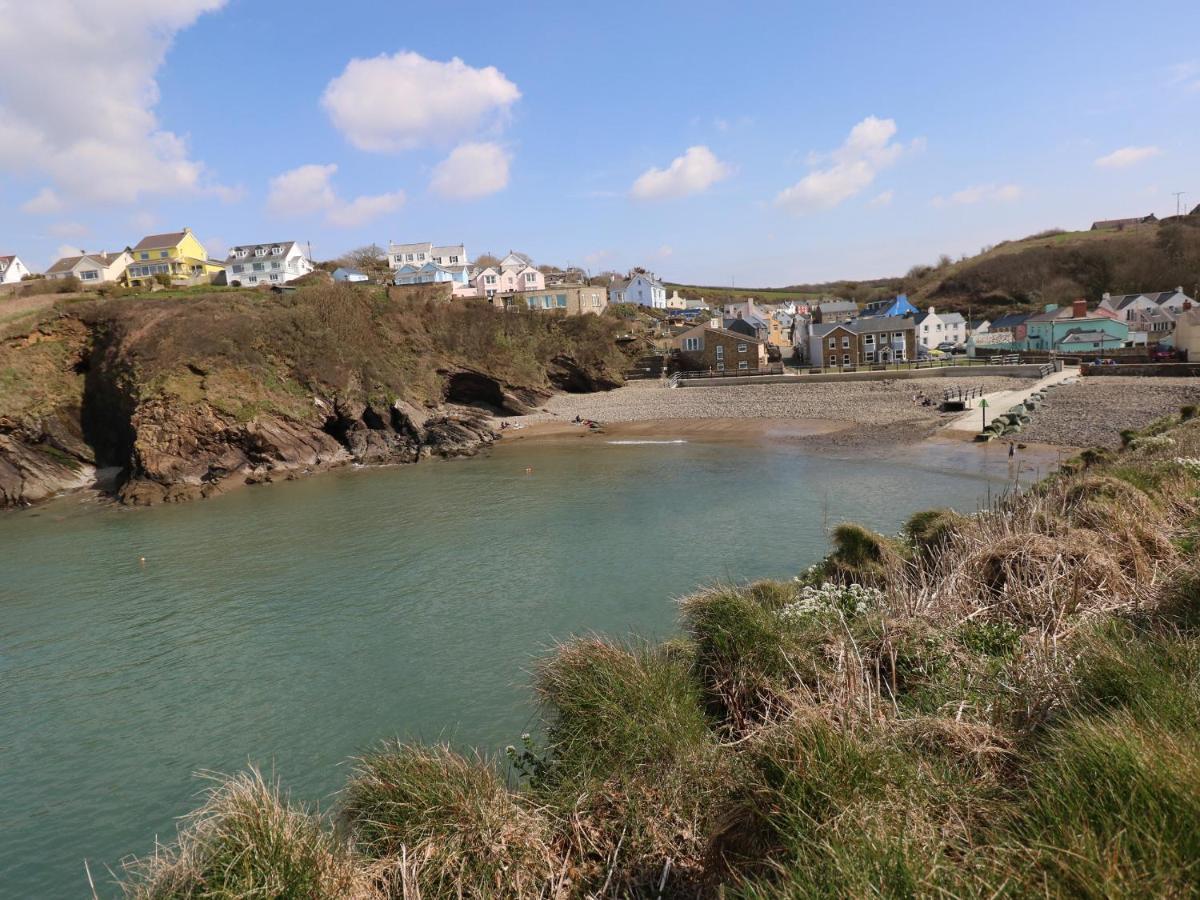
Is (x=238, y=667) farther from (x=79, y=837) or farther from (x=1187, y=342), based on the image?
(x=1187, y=342)

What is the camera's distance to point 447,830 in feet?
17.3

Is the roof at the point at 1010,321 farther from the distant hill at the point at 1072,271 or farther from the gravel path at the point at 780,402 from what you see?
the gravel path at the point at 780,402

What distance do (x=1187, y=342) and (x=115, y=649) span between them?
69.4 metres

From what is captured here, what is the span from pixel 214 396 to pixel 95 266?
52.0 meters

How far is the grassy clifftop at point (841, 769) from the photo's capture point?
342 centimetres

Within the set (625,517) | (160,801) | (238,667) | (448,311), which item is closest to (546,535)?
(625,517)

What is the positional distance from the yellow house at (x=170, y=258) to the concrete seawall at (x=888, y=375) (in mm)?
59188

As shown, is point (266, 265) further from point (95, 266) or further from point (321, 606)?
point (321, 606)

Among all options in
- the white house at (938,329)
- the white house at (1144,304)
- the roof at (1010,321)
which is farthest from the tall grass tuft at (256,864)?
the roof at (1010,321)

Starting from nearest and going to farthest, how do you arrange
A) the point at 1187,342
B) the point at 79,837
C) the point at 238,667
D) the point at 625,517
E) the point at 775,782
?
1. the point at 775,782
2. the point at 79,837
3. the point at 238,667
4. the point at 625,517
5. the point at 1187,342

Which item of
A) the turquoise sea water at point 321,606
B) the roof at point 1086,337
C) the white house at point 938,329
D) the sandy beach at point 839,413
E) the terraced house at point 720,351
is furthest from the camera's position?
the white house at point 938,329

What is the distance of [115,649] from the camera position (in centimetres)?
1631

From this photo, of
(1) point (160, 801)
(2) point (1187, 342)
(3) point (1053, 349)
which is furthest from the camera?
(3) point (1053, 349)

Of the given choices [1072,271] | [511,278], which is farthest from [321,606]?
[1072,271]
